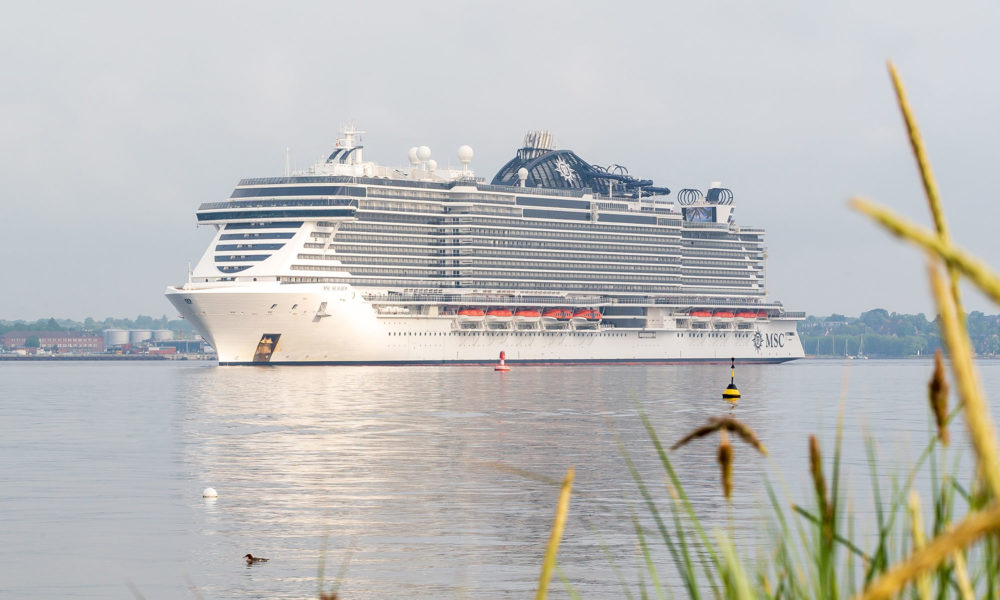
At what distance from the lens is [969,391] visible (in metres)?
1.60

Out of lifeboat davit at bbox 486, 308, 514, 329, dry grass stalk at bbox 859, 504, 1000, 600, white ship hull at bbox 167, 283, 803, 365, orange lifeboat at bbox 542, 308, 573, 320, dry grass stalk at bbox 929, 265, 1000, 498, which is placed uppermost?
orange lifeboat at bbox 542, 308, 573, 320

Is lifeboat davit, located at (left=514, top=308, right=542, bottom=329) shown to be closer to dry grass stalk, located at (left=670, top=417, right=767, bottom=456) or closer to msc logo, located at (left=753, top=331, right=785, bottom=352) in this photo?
msc logo, located at (left=753, top=331, right=785, bottom=352)

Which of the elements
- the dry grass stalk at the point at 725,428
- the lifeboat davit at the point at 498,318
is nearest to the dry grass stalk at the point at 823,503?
the dry grass stalk at the point at 725,428

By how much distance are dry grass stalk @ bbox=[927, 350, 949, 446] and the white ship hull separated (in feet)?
271

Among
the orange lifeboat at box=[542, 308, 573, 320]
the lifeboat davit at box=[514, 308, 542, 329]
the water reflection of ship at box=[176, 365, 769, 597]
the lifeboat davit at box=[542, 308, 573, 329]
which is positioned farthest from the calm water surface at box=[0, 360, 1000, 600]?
the lifeboat davit at box=[542, 308, 573, 329]

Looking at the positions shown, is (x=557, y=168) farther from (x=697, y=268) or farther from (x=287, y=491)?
(x=287, y=491)

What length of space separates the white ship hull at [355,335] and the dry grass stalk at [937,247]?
274ft

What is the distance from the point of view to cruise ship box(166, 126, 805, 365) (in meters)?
87.2

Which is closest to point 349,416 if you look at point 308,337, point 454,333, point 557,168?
point 308,337

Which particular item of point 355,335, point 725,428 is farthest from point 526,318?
point 725,428

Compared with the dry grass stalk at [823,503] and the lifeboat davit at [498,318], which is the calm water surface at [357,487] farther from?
the lifeboat davit at [498,318]

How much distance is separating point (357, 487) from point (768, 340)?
101m

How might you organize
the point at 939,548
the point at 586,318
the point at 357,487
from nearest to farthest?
the point at 939,548 < the point at 357,487 < the point at 586,318

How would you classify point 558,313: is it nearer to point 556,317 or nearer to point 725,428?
point 556,317
